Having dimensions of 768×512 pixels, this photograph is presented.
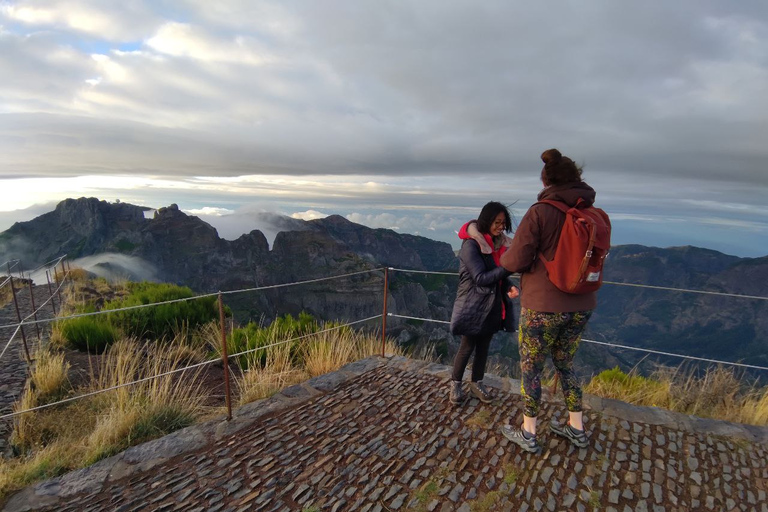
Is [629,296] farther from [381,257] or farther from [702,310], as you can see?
[381,257]

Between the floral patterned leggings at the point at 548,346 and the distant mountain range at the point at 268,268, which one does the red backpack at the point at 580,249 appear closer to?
the floral patterned leggings at the point at 548,346

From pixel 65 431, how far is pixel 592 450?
4.69 meters

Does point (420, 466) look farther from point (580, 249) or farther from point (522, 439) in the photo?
point (580, 249)

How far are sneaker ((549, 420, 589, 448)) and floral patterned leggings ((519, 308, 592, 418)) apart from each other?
0.18 meters

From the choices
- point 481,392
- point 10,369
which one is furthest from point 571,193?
point 10,369

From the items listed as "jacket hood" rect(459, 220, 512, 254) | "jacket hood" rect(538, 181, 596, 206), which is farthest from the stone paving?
"jacket hood" rect(538, 181, 596, 206)

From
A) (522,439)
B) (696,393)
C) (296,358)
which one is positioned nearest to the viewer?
(522,439)

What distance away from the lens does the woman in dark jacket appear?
130 inches

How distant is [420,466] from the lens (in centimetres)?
298

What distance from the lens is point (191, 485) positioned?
2807mm

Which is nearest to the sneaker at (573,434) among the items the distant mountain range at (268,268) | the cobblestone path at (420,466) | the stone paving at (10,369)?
the cobblestone path at (420,466)

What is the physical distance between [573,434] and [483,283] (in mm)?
1398

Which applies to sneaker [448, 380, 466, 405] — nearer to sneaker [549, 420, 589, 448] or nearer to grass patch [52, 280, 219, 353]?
sneaker [549, 420, 589, 448]

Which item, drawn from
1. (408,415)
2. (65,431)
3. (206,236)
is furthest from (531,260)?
(206,236)
